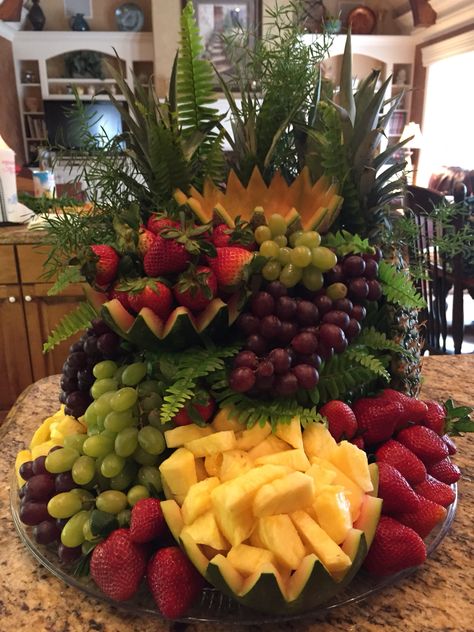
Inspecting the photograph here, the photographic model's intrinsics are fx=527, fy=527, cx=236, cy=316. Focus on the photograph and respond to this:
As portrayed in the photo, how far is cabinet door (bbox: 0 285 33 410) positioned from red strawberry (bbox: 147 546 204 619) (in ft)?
6.63

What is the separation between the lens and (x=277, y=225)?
2.56 ft

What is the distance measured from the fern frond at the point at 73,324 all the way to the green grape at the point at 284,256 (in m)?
0.32

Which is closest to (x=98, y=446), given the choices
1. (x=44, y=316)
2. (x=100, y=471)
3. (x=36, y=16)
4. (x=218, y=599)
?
(x=100, y=471)

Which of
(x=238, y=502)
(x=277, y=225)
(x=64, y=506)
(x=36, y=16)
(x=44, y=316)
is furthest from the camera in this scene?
(x=36, y=16)

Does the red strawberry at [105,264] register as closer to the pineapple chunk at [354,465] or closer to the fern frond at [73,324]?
the fern frond at [73,324]

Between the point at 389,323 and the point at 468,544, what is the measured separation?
1.15ft

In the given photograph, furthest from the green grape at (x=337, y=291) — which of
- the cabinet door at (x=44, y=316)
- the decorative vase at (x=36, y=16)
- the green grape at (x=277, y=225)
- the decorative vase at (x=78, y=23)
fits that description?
the decorative vase at (x=36, y=16)

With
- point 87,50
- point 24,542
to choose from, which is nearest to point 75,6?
point 87,50

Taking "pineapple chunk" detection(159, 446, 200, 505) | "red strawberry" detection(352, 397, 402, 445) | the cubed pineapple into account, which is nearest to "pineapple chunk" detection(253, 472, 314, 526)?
the cubed pineapple

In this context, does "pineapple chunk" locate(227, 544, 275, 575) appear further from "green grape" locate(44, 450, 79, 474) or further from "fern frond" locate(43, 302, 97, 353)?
"fern frond" locate(43, 302, 97, 353)

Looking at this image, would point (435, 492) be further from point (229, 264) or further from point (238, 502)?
point (229, 264)

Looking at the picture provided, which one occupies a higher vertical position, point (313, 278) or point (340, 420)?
point (313, 278)

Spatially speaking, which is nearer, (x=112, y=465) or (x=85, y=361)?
(x=112, y=465)

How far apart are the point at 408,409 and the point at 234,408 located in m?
0.27
